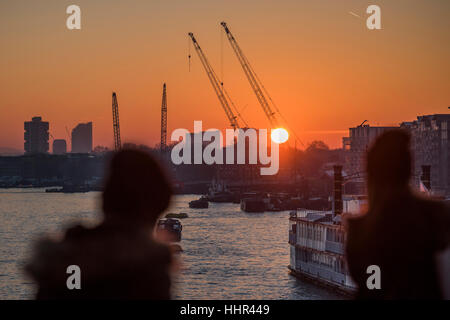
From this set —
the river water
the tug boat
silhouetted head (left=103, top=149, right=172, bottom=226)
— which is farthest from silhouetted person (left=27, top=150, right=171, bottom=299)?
the tug boat

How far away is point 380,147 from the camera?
1976 mm

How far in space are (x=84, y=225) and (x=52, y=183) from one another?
6756 inches

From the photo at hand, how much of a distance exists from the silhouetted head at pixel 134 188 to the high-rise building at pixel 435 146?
68.9 metres

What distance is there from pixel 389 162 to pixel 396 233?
178 millimetres

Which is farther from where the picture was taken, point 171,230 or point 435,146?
point 435,146

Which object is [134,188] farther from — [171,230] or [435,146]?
[435,146]

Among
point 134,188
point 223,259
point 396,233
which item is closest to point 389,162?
point 396,233

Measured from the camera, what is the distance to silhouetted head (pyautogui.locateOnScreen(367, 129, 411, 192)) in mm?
1972

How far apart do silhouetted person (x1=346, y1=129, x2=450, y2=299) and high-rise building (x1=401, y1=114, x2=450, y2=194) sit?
6858 cm

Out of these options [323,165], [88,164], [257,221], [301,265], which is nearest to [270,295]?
[301,265]

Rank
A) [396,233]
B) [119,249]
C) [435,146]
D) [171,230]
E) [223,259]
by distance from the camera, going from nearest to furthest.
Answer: [119,249], [396,233], [223,259], [171,230], [435,146]

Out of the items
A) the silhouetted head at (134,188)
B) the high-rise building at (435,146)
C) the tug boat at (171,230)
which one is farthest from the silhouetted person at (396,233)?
the high-rise building at (435,146)

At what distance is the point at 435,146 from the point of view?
73.9 meters
